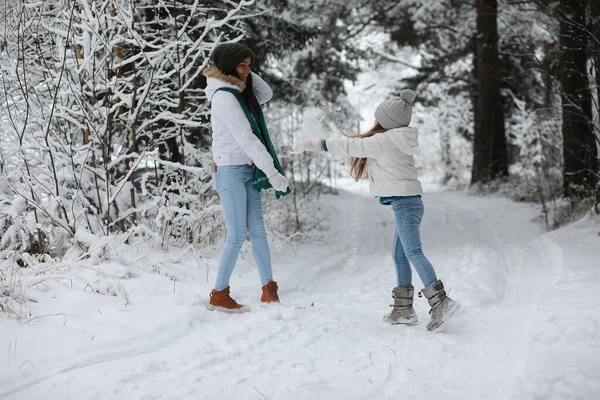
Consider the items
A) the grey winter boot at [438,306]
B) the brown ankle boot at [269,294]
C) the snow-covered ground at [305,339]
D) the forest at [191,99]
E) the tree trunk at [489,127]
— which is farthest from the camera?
the tree trunk at [489,127]

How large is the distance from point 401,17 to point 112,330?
13.3m

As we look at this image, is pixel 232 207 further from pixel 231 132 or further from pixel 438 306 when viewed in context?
pixel 438 306

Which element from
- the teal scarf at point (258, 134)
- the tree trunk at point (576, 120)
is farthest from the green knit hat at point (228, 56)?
the tree trunk at point (576, 120)

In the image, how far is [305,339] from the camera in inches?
140

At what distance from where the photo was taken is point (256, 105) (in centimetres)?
459

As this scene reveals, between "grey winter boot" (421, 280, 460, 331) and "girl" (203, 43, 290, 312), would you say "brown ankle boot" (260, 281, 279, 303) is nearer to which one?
"girl" (203, 43, 290, 312)

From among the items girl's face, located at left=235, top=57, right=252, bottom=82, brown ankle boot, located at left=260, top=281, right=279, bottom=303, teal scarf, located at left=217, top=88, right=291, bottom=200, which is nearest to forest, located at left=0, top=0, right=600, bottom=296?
teal scarf, located at left=217, top=88, right=291, bottom=200

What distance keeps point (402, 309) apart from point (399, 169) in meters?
1.06

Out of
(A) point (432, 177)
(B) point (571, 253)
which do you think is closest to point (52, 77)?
(B) point (571, 253)

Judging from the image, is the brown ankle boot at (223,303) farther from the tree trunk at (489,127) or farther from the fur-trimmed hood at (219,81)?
the tree trunk at (489,127)

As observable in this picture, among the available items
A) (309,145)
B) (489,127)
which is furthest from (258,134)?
(489,127)

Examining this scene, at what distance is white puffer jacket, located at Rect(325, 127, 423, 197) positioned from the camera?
3881 mm

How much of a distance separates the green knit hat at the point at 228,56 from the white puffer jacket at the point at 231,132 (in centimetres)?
7

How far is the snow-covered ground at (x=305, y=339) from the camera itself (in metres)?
2.69
